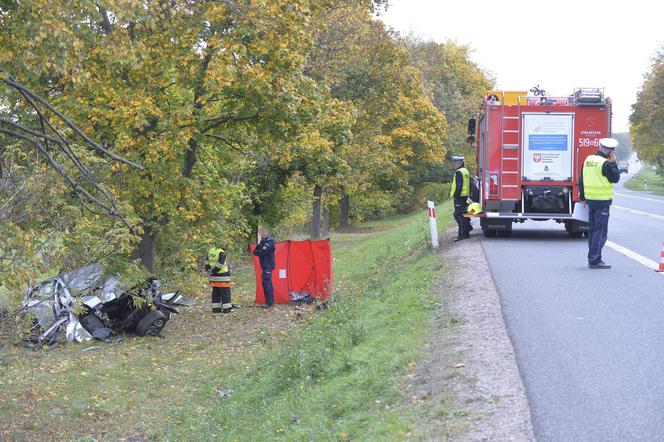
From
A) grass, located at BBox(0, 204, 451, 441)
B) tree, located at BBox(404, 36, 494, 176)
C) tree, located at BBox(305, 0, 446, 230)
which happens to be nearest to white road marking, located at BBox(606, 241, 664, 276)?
grass, located at BBox(0, 204, 451, 441)

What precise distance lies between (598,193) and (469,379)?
6.71 m

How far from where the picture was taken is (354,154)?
35.8 metres

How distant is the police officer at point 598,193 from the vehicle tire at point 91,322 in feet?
29.6

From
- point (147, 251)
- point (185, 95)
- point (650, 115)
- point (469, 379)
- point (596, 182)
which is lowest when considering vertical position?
point (147, 251)

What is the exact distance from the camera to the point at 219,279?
17625 mm

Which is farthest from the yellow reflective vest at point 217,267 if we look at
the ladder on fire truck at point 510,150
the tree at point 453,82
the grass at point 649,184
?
the grass at point 649,184

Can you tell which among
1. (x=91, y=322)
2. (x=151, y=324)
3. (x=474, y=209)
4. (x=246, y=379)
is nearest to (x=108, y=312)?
(x=91, y=322)

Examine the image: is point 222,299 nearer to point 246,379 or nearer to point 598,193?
point 246,379

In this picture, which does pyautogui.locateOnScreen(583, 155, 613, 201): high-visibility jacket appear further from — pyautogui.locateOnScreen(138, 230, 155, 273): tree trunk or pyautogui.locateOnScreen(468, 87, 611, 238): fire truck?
pyautogui.locateOnScreen(138, 230, 155, 273): tree trunk

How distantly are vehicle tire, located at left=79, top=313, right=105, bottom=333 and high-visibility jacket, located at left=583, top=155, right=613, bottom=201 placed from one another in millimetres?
9173

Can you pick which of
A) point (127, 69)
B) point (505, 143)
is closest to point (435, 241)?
point (505, 143)

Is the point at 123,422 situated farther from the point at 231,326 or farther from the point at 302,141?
the point at 302,141

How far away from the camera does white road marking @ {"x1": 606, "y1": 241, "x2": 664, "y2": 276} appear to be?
1309cm

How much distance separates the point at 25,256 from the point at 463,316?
4.65 metres
